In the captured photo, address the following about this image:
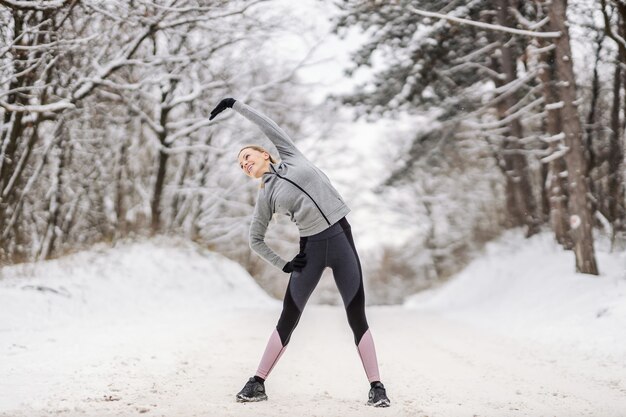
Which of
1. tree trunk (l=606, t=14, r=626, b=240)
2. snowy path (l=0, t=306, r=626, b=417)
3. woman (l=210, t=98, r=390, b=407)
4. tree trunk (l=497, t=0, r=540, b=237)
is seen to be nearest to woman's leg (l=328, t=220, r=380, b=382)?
woman (l=210, t=98, r=390, b=407)

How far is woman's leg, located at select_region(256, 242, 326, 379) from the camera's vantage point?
366cm

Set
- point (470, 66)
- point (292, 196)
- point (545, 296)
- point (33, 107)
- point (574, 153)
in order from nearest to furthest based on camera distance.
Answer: point (292, 196) < point (33, 107) < point (574, 153) < point (545, 296) < point (470, 66)

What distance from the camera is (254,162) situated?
3.80 meters

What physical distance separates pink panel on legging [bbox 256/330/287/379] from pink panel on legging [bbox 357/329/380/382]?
0.56 m

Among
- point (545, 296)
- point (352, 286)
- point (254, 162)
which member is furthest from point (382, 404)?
point (545, 296)

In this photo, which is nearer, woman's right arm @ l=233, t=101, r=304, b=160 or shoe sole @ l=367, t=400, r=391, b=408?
shoe sole @ l=367, t=400, r=391, b=408

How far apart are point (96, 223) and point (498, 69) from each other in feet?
42.7

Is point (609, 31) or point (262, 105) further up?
point (609, 31)

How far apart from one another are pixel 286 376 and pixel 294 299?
1217mm

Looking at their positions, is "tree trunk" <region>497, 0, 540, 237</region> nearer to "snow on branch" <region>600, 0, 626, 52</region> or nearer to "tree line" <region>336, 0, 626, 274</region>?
"tree line" <region>336, 0, 626, 274</region>

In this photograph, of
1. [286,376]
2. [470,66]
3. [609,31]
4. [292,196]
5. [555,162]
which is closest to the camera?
[292,196]

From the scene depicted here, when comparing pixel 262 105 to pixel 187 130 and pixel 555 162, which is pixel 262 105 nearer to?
pixel 187 130

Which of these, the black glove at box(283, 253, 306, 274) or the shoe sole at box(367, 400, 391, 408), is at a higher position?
the black glove at box(283, 253, 306, 274)

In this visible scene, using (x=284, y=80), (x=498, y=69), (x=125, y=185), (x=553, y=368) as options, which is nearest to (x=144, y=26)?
(x=284, y=80)
